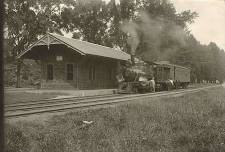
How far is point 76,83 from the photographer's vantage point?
2533 cm

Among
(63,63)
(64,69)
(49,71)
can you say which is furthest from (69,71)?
(49,71)

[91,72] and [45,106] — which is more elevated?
[91,72]

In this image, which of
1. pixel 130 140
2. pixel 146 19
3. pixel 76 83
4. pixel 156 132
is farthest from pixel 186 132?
pixel 146 19

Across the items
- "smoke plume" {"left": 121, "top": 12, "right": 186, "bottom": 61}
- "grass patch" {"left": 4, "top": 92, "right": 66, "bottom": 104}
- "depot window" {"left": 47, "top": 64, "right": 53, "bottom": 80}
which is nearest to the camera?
"grass patch" {"left": 4, "top": 92, "right": 66, "bottom": 104}

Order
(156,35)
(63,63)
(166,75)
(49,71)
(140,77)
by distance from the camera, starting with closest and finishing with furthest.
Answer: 1. (140,77)
2. (63,63)
3. (49,71)
4. (166,75)
5. (156,35)

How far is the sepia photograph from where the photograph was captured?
6.13 metres

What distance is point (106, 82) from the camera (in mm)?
30297

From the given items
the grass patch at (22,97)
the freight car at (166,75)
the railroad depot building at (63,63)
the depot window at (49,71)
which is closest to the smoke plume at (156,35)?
the freight car at (166,75)

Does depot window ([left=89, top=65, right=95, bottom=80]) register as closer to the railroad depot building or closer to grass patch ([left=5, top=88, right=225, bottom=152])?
the railroad depot building

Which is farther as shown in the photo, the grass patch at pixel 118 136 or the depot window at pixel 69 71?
the depot window at pixel 69 71

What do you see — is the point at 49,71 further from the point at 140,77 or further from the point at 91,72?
the point at 140,77

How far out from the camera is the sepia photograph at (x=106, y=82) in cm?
613

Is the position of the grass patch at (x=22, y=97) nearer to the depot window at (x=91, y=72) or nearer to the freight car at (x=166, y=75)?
the depot window at (x=91, y=72)

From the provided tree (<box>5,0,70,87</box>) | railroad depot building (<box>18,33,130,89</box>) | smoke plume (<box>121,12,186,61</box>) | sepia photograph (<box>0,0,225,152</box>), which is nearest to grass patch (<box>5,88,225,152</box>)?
sepia photograph (<box>0,0,225,152</box>)
